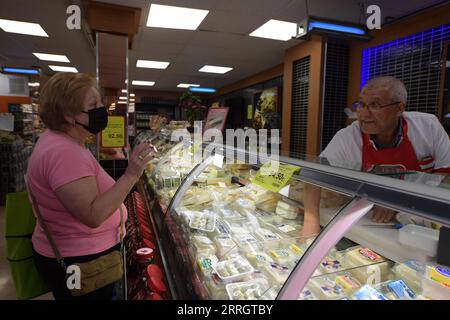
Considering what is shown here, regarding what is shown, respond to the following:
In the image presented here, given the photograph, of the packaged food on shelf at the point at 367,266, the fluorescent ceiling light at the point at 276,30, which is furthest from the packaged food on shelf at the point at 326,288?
the fluorescent ceiling light at the point at 276,30

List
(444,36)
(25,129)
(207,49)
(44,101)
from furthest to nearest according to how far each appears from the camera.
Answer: (25,129), (207,49), (444,36), (44,101)

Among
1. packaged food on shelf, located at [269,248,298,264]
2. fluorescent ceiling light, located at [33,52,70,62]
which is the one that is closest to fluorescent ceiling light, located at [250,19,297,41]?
packaged food on shelf, located at [269,248,298,264]

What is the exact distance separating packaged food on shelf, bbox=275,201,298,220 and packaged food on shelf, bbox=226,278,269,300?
2.06ft

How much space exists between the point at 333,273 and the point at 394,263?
0.31 meters

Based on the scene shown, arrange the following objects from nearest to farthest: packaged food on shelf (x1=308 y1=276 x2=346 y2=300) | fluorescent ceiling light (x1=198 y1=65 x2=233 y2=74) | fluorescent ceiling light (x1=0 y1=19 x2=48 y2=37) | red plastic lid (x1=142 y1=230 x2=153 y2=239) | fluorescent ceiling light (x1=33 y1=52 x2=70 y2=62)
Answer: packaged food on shelf (x1=308 y1=276 x2=346 y2=300) < red plastic lid (x1=142 y1=230 x2=153 y2=239) < fluorescent ceiling light (x1=0 y1=19 x2=48 y2=37) < fluorescent ceiling light (x1=33 y1=52 x2=70 y2=62) < fluorescent ceiling light (x1=198 y1=65 x2=233 y2=74)

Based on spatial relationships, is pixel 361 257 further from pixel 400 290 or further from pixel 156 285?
pixel 156 285

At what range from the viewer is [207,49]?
286 inches

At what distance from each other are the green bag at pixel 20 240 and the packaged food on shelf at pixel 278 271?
1212 mm

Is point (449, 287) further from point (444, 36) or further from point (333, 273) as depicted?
point (444, 36)

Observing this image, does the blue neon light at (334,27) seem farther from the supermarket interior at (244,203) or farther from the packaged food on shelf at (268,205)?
the packaged food on shelf at (268,205)

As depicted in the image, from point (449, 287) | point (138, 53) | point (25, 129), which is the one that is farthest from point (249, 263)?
point (25, 129)

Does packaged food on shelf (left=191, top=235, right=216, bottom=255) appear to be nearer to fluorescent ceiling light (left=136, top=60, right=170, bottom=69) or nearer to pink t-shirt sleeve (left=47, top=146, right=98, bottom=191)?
pink t-shirt sleeve (left=47, top=146, right=98, bottom=191)

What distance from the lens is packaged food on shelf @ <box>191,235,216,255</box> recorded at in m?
1.57

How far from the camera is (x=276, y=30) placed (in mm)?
5773
